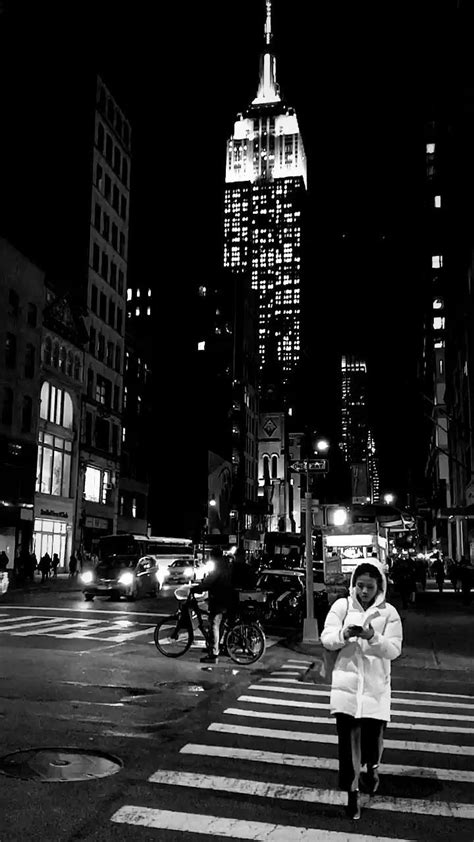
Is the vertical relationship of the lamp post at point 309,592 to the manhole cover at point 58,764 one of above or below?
above

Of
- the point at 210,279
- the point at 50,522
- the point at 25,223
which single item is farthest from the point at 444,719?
the point at 210,279

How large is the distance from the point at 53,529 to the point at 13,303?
53.9ft

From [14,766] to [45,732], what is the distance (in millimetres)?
1390

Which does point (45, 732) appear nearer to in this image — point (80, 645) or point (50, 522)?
point (80, 645)

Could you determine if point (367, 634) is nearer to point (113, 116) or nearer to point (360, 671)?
point (360, 671)

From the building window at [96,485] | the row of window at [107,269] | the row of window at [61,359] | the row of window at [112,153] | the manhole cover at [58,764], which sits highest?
the row of window at [112,153]

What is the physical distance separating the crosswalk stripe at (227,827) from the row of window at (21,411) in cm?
4394

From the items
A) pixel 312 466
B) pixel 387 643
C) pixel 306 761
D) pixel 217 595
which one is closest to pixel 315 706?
pixel 306 761

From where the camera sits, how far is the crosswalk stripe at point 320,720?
29.3ft

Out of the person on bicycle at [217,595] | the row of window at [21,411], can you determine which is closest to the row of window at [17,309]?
the row of window at [21,411]

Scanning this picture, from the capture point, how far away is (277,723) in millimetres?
8914

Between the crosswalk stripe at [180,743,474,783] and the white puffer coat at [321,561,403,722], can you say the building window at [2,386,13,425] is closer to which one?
the crosswalk stripe at [180,743,474,783]

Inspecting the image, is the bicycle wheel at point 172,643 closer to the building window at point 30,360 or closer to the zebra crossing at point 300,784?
the zebra crossing at point 300,784

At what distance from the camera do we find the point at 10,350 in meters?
48.2
